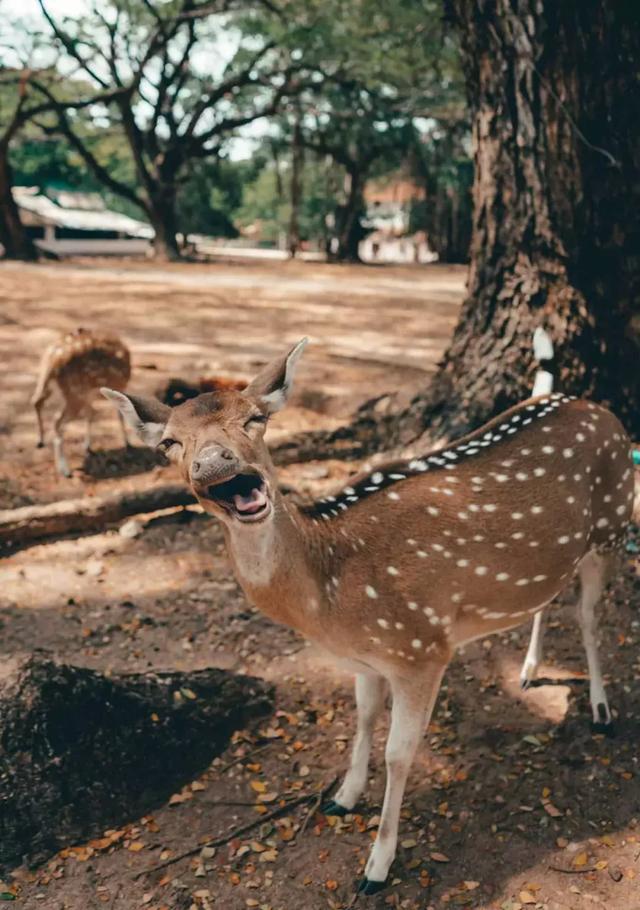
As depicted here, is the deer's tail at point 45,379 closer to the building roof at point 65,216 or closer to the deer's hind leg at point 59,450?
the deer's hind leg at point 59,450

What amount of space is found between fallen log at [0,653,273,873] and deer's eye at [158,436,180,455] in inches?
52.0

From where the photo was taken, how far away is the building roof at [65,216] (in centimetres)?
3731

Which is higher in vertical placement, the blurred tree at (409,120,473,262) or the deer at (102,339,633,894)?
the blurred tree at (409,120,473,262)

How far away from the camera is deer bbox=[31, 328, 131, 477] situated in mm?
6953

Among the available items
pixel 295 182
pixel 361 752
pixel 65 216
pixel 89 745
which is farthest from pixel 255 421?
pixel 65 216

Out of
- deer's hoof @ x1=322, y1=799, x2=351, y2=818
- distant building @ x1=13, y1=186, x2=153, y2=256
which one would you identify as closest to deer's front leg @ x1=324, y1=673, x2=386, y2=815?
deer's hoof @ x1=322, y1=799, x2=351, y2=818

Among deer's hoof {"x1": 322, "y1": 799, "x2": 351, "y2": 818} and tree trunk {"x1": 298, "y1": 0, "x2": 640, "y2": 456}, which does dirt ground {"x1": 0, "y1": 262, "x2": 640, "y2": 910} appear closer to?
deer's hoof {"x1": 322, "y1": 799, "x2": 351, "y2": 818}

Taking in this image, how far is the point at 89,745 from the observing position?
12.1ft

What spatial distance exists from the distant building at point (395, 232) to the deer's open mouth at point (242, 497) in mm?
28911

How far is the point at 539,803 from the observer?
348 centimetres

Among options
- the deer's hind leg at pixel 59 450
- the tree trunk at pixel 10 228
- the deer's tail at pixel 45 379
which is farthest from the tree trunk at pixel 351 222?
the deer's hind leg at pixel 59 450

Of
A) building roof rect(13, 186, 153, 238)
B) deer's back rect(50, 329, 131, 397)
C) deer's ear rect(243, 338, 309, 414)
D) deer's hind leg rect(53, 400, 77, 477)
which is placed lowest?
deer's hind leg rect(53, 400, 77, 477)

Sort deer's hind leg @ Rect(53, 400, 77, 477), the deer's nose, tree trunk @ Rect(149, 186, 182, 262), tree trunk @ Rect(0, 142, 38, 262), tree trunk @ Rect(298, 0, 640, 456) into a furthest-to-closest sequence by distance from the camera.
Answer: tree trunk @ Rect(149, 186, 182, 262)
tree trunk @ Rect(0, 142, 38, 262)
deer's hind leg @ Rect(53, 400, 77, 477)
tree trunk @ Rect(298, 0, 640, 456)
the deer's nose

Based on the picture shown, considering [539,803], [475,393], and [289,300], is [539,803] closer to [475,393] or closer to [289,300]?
[475,393]
